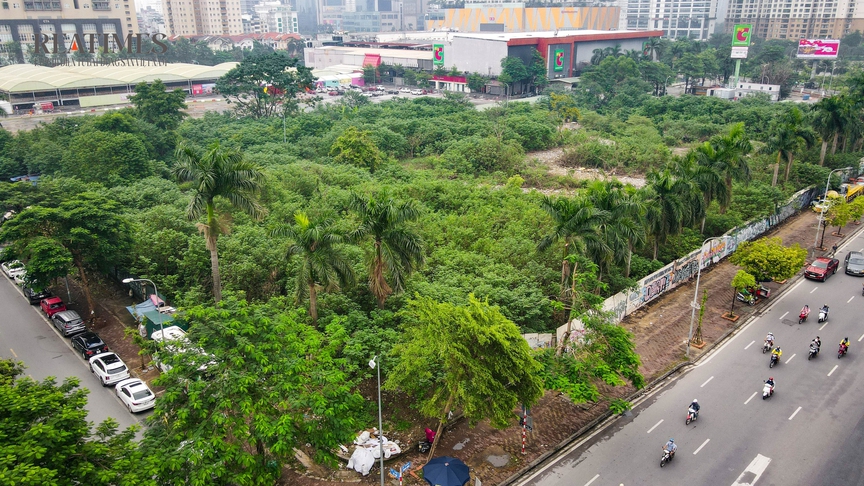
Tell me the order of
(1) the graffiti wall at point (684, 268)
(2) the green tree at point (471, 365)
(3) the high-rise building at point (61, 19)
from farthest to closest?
(3) the high-rise building at point (61, 19) → (1) the graffiti wall at point (684, 268) → (2) the green tree at point (471, 365)

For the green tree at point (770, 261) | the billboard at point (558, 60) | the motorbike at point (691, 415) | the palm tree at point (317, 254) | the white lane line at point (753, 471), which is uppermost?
the billboard at point (558, 60)

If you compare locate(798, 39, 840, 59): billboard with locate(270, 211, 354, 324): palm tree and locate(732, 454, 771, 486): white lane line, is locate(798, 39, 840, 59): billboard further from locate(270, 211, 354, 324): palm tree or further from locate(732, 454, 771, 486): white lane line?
locate(270, 211, 354, 324): palm tree

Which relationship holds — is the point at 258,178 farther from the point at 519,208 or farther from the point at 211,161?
the point at 519,208

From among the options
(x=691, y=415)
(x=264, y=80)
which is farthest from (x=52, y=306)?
(x=264, y=80)

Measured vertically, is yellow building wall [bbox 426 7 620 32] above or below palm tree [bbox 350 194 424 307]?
above

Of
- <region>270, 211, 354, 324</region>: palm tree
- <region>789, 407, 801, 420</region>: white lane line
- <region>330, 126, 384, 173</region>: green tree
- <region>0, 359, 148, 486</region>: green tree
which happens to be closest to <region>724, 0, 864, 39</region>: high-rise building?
<region>330, 126, 384, 173</region>: green tree

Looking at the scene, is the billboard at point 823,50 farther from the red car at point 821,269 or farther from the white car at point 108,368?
the white car at point 108,368

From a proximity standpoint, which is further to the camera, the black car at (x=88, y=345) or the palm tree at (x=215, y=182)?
the black car at (x=88, y=345)

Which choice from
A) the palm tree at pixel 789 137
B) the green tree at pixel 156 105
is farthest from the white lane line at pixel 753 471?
the green tree at pixel 156 105
